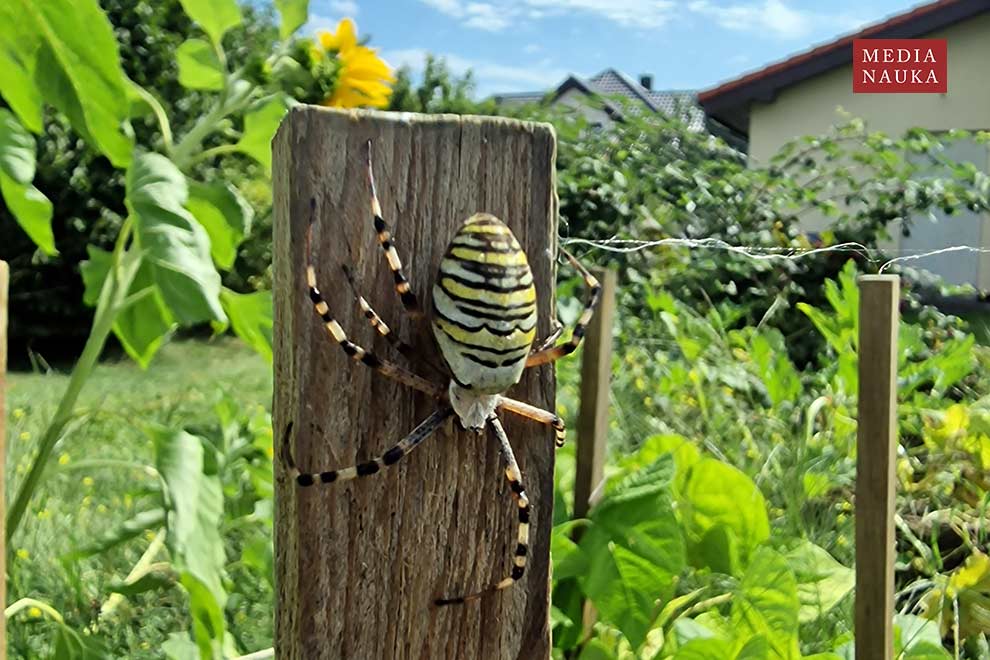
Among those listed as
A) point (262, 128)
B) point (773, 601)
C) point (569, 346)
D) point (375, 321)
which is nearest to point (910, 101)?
point (773, 601)

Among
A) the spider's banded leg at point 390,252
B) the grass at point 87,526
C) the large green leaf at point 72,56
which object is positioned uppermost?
the large green leaf at point 72,56

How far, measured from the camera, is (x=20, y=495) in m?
1.63

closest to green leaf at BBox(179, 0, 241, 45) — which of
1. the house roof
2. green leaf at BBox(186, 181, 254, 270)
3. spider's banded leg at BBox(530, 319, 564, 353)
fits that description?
green leaf at BBox(186, 181, 254, 270)

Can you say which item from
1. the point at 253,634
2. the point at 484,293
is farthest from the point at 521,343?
the point at 253,634

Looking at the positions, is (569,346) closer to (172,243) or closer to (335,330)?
(335,330)

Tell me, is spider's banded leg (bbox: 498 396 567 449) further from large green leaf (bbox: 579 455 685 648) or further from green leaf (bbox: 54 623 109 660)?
green leaf (bbox: 54 623 109 660)

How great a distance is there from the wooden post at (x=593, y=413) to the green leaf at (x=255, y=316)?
619 mm

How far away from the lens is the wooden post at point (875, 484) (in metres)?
1.38

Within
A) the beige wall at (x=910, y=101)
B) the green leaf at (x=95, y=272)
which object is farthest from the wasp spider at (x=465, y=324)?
the beige wall at (x=910, y=101)

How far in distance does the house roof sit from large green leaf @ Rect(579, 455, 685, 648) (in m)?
8.30

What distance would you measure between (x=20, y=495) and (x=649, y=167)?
473 cm

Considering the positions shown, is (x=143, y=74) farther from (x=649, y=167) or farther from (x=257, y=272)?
(x=649, y=167)

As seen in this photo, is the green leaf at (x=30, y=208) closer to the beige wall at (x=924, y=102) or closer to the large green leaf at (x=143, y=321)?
the large green leaf at (x=143, y=321)

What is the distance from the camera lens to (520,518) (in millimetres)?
975
